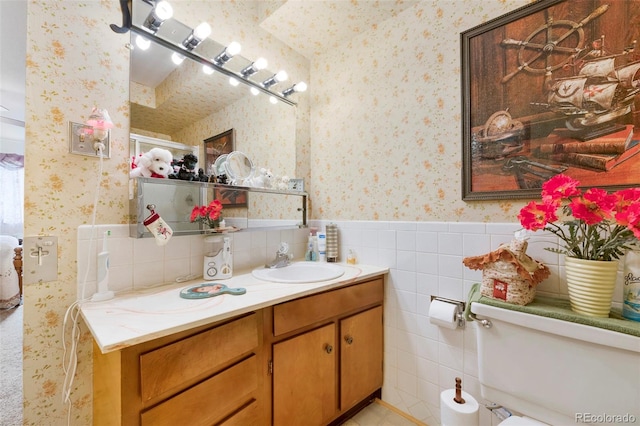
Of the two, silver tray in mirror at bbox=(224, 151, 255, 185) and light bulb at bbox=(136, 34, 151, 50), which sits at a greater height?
light bulb at bbox=(136, 34, 151, 50)

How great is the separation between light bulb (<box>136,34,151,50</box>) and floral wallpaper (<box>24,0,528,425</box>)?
4 cm

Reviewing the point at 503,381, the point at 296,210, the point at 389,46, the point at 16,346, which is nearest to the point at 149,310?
the point at 296,210

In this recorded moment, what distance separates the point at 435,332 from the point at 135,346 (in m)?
1.32

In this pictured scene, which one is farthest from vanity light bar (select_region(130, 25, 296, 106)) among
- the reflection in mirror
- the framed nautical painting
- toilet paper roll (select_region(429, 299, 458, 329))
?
toilet paper roll (select_region(429, 299, 458, 329))

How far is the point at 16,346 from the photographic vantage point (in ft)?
7.23

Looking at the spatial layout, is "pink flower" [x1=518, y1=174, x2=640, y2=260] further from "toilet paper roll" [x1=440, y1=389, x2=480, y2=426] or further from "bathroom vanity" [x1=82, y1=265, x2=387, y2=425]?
"bathroom vanity" [x1=82, y1=265, x2=387, y2=425]

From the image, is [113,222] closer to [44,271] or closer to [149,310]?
[44,271]

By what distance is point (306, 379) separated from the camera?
115 centimetres

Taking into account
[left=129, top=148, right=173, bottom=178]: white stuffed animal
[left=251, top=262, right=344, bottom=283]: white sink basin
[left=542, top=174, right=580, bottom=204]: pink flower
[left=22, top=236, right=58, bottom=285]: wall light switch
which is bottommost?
[left=251, top=262, right=344, bottom=283]: white sink basin

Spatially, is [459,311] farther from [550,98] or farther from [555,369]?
[550,98]

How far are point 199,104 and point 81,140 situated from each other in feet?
1.90

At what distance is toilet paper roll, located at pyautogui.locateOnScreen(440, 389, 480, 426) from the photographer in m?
0.97

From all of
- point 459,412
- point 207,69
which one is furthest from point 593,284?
point 207,69

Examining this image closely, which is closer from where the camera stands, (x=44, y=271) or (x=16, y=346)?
(x=44, y=271)
